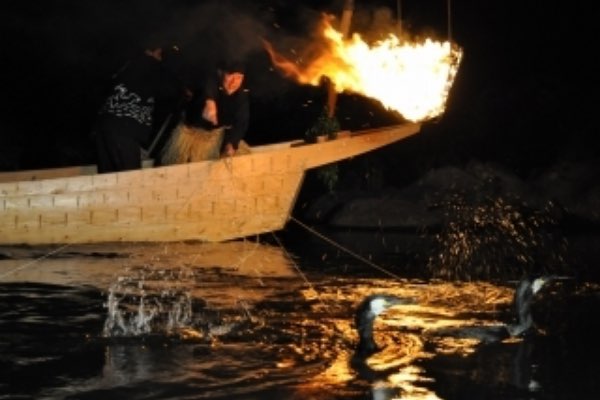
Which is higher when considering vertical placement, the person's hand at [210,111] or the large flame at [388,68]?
the large flame at [388,68]

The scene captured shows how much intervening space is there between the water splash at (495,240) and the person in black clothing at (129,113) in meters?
5.06

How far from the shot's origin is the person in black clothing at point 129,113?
1455 cm

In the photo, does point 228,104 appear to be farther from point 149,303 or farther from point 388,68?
point 149,303

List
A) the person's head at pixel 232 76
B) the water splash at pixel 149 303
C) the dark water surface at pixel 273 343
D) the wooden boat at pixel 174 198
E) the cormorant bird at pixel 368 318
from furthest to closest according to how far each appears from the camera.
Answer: the person's head at pixel 232 76 → the wooden boat at pixel 174 198 → the water splash at pixel 149 303 → the cormorant bird at pixel 368 318 → the dark water surface at pixel 273 343

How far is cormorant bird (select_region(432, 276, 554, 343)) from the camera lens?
8.99 m

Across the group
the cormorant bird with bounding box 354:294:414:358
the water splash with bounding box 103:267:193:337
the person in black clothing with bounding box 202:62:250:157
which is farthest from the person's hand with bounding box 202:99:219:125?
the cormorant bird with bounding box 354:294:414:358

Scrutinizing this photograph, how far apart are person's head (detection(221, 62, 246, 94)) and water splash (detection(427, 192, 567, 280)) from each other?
4.11 metres

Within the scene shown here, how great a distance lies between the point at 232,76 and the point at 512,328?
22.7 feet

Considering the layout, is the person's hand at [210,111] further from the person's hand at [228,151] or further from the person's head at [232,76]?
the person's hand at [228,151]

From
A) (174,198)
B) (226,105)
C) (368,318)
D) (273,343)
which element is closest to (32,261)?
(174,198)

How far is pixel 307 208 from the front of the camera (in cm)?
2209

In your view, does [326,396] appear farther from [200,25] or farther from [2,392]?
[200,25]

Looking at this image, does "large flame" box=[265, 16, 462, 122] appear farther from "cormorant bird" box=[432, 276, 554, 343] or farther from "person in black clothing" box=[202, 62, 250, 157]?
"cormorant bird" box=[432, 276, 554, 343]

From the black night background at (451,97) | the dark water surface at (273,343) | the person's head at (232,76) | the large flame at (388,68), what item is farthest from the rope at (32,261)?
the black night background at (451,97)
